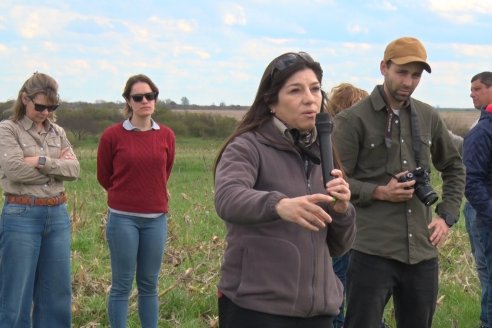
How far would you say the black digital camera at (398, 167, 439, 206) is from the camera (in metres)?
4.22

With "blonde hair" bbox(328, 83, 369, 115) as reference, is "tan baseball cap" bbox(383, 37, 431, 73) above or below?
above

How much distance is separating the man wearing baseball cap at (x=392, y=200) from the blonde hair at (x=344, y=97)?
1.67 metres

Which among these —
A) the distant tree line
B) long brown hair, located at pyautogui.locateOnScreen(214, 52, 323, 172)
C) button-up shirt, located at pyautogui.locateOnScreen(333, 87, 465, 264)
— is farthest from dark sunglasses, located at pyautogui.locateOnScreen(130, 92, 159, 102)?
the distant tree line

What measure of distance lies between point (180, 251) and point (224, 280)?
20.9 ft

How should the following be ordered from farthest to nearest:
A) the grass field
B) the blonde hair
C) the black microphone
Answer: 1. the grass field
2. the blonde hair
3. the black microphone

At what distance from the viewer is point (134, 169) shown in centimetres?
579

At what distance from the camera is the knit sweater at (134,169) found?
5.75 meters

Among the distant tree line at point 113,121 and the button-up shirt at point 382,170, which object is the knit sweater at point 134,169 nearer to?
the button-up shirt at point 382,170

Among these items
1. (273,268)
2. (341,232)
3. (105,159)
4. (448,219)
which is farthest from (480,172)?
(105,159)

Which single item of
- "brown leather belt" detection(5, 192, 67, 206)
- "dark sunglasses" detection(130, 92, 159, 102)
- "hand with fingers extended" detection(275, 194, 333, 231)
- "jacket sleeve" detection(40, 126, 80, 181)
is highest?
"dark sunglasses" detection(130, 92, 159, 102)

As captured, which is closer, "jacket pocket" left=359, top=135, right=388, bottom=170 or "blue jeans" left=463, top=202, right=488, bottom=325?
"jacket pocket" left=359, top=135, right=388, bottom=170

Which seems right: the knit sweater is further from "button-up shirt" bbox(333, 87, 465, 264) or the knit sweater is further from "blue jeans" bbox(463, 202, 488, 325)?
"blue jeans" bbox(463, 202, 488, 325)

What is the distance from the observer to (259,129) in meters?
3.11

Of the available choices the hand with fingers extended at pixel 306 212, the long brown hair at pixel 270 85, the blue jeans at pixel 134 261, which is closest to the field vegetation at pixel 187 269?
the blue jeans at pixel 134 261
